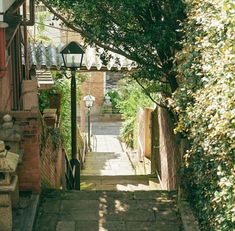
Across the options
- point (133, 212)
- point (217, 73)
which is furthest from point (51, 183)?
point (217, 73)

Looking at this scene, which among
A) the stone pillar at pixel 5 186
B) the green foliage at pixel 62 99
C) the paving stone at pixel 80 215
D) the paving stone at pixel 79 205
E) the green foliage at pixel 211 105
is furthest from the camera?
the green foliage at pixel 62 99

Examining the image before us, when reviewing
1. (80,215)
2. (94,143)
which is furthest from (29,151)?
(94,143)

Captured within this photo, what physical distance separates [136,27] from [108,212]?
337 cm

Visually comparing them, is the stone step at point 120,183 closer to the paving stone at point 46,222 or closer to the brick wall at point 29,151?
the brick wall at point 29,151

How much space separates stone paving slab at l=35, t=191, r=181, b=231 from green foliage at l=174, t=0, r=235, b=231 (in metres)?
0.88

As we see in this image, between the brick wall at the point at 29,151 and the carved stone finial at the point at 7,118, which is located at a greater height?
the carved stone finial at the point at 7,118

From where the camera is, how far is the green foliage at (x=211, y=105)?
4.75 metres

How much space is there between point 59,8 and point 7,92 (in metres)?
1.92

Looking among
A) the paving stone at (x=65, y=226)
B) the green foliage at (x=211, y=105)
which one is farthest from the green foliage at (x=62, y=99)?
the green foliage at (x=211, y=105)

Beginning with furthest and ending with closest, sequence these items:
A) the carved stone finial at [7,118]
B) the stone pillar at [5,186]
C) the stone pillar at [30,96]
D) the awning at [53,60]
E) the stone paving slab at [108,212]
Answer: the awning at [53,60], the stone pillar at [30,96], the stone paving slab at [108,212], the carved stone finial at [7,118], the stone pillar at [5,186]

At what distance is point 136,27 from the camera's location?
29.9 feet

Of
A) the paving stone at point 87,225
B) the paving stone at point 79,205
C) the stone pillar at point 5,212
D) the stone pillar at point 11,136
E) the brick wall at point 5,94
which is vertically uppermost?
the brick wall at point 5,94

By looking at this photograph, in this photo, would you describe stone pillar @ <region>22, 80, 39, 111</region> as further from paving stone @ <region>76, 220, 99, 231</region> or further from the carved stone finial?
paving stone @ <region>76, 220, 99, 231</region>

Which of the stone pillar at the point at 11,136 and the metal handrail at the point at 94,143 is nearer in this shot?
the stone pillar at the point at 11,136
